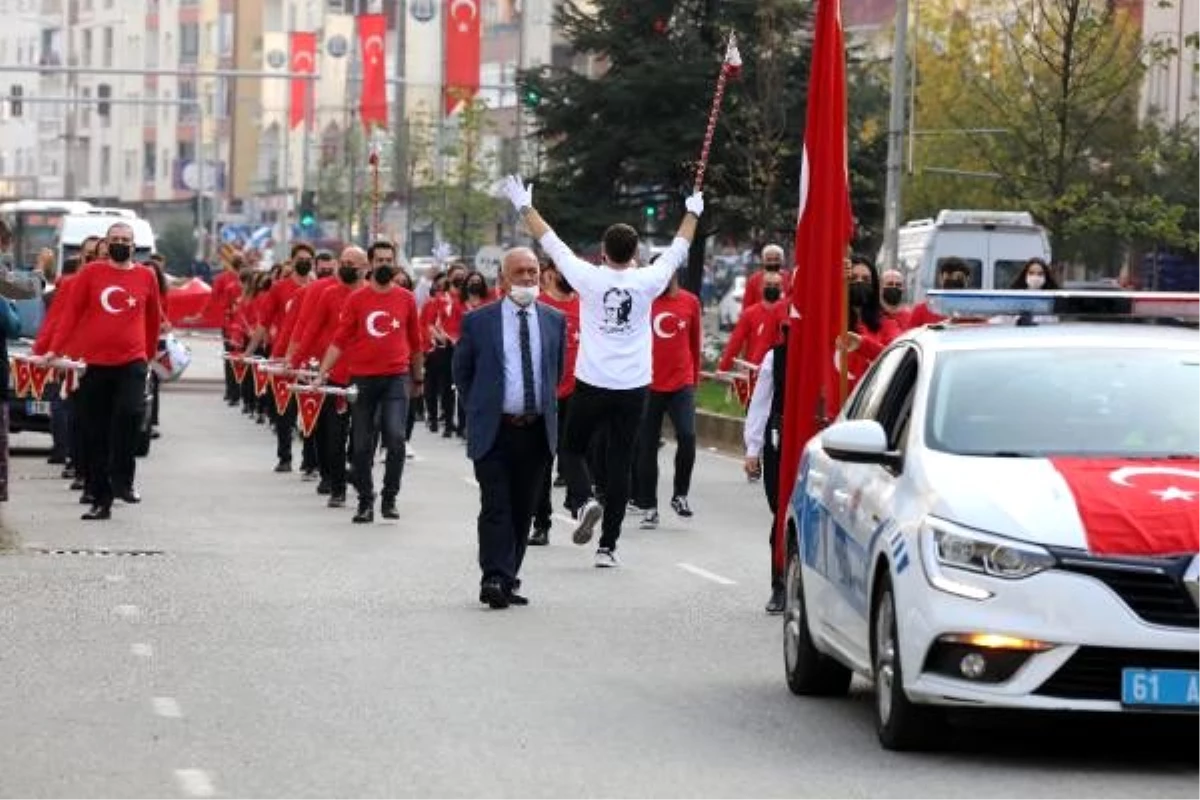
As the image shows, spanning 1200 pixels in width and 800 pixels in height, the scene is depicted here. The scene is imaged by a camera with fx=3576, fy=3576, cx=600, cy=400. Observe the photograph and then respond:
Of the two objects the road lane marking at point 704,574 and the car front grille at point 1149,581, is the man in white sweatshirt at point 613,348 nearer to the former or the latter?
the road lane marking at point 704,574

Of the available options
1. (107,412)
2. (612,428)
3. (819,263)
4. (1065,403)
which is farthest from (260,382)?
(1065,403)

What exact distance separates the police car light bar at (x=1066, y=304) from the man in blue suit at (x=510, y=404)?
15.8 ft

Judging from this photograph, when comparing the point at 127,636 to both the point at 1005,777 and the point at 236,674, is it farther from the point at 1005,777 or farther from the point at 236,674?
the point at 1005,777

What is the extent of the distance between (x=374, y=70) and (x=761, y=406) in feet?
190

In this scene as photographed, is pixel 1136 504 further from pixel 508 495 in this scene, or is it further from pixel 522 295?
pixel 522 295

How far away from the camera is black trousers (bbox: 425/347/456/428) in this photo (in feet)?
131

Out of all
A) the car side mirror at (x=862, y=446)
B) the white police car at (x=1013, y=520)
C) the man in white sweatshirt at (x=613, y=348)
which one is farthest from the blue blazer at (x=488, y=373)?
the car side mirror at (x=862, y=446)

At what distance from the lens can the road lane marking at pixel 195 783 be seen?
34.0ft

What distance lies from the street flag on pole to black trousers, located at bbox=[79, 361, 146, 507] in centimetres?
650

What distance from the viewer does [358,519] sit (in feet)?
78.4

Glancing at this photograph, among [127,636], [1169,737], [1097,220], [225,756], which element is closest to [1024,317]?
[1169,737]

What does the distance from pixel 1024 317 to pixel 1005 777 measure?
2342 millimetres

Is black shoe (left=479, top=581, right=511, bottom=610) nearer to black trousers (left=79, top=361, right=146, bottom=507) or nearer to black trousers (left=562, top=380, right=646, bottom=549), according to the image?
black trousers (left=562, top=380, right=646, bottom=549)

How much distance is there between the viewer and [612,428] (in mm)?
19484
